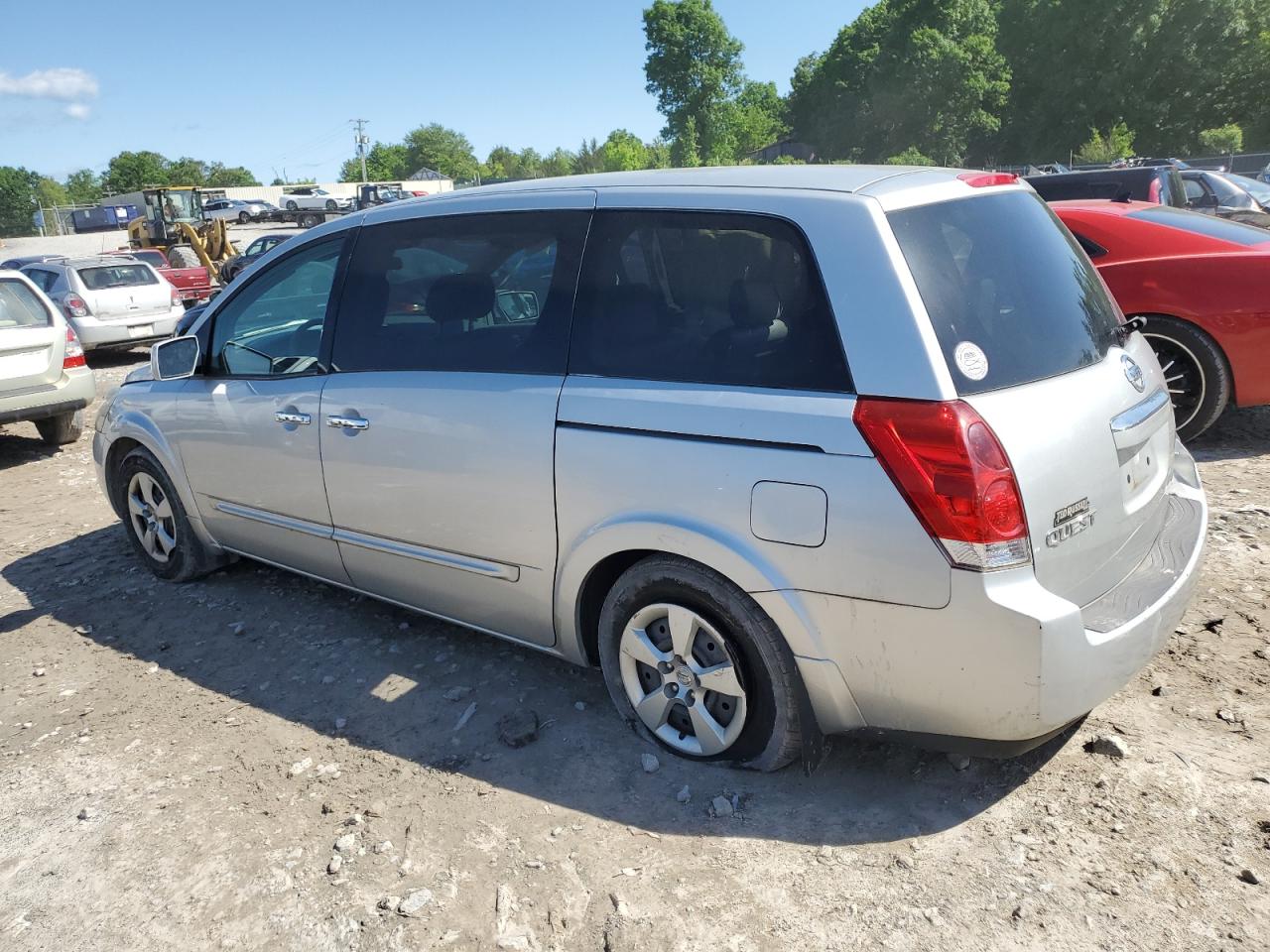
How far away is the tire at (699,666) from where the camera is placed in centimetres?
279

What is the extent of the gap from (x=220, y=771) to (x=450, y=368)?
1.67m

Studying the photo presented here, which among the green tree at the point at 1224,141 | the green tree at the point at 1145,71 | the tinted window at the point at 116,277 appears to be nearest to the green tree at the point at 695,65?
the green tree at the point at 1145,71

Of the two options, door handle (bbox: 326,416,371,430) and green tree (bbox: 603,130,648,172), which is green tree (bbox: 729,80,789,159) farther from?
door handle (bbox: 326,416,371,430)

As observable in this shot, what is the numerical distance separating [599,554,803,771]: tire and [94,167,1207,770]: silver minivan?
0.4 inches

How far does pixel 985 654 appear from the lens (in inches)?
94.8

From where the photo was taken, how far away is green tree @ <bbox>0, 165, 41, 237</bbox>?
78.6 meters

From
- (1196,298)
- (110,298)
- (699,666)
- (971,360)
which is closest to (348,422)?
(699,666)

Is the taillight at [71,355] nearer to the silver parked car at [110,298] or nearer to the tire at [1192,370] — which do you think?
the silver parked car at [110,298]

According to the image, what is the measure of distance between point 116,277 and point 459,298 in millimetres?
13008

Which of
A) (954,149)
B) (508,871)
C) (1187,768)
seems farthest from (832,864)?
(954,149)

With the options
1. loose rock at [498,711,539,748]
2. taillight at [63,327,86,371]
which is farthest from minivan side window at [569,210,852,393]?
taillight at [63,327,86,371]

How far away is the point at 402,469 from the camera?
356 cm

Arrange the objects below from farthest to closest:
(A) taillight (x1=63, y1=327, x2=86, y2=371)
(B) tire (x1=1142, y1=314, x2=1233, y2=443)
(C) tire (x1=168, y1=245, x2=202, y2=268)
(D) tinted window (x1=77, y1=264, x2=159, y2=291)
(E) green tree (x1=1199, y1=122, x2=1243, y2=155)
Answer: (E) green tree (x1=1199, y1=122, x2=1243, y2=155), (C) tire (x1=168, y1=245, x2=202, y2=268), (D) tinted window (x1=77, y1=264, x2=159, y2=291), (A) taillight (x1=63, y1=327, x2=86, y2=371), (B) tire (x1=1142, y1=314, x2=1233, y2=443)

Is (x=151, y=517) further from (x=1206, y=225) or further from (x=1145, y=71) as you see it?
(x=1145, y=71)
